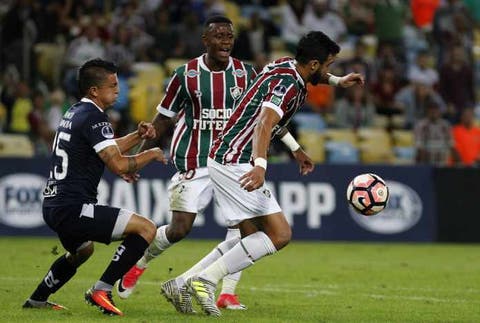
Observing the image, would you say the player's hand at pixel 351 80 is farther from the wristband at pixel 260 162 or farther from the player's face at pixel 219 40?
the wristband at pixel 260 162

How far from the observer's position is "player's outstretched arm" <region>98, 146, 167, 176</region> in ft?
27.9

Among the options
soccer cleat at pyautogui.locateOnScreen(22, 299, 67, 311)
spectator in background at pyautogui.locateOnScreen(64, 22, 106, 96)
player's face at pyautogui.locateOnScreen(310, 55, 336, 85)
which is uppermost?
spectator in background at pyautogui.locateOnScreen(64, 22, 106, 96)

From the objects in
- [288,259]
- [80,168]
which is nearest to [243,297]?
Result: [80,168]

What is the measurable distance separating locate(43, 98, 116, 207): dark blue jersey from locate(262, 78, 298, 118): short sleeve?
1219mm

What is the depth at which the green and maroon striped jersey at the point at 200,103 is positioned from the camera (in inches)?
406

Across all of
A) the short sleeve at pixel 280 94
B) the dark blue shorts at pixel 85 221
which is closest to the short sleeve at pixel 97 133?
the dark blue shorts at pixel 85 221

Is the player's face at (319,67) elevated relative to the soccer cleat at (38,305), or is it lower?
elevated

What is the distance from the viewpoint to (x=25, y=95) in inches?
765

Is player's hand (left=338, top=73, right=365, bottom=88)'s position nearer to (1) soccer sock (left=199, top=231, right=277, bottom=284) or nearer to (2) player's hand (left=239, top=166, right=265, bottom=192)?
(1) soccer sock (left=199, top=231, right=277, bottom=284)

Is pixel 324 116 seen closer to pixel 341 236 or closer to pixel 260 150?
pixel 341 236

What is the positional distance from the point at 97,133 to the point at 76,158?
282mm

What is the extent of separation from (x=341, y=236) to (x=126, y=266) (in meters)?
9.20

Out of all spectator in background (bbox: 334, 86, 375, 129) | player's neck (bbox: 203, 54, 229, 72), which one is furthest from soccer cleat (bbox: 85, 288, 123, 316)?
spectator in background (bbox: 334, 86, 375, 129)

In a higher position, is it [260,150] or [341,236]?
[260,150]
